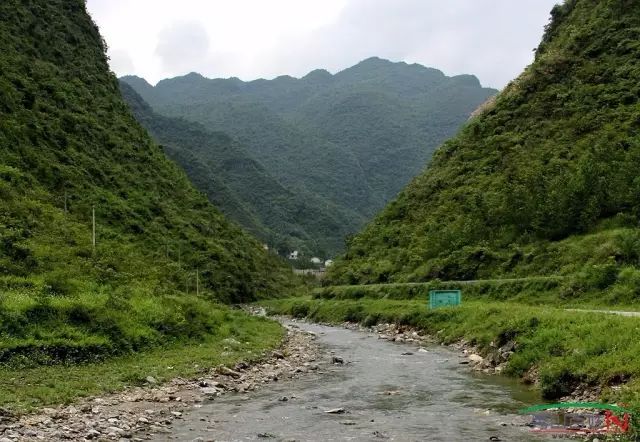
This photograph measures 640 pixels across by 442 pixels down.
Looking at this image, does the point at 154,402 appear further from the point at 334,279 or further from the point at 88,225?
the point at 334,279

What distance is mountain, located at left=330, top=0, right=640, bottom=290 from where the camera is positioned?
152 ft

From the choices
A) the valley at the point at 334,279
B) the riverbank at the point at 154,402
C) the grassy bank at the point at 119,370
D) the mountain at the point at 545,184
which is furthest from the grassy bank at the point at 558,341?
the grassy bank at the point at 119,370

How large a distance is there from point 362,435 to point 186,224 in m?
68.8

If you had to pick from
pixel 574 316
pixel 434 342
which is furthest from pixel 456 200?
pixel 574 316

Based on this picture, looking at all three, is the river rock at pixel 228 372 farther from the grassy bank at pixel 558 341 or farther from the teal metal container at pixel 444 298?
the teal metal container at pixel 444 298

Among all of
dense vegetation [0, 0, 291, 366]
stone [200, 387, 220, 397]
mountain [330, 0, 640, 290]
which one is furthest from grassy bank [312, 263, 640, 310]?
stone [200, 387, 220, 397]

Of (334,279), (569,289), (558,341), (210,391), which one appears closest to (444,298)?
(569,289)

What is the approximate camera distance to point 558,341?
22.0m

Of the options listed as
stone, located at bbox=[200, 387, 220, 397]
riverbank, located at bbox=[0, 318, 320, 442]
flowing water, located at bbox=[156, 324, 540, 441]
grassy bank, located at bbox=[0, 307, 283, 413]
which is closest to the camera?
riverbank, located at bbox=[0, 318, 320, 442]

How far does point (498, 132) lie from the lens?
243 feet

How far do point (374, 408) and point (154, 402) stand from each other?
6793 millimetres

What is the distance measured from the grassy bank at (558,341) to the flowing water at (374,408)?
3.63 feet

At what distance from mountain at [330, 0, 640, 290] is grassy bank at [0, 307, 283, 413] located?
2077 centimetres

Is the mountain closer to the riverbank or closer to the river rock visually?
the riverbank
